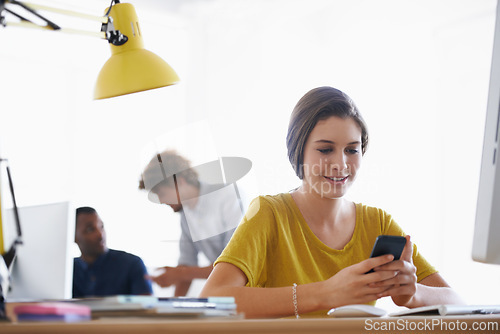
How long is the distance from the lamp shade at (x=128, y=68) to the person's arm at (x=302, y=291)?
546 mm

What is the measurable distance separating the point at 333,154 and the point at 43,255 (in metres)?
0.74

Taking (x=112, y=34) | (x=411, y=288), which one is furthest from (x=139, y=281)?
(x=411, y=288)

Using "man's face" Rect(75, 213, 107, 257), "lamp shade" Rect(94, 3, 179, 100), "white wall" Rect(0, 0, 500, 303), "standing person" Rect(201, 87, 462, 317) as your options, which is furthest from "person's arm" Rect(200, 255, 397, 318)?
"white wall" Rect(0, 0, 500, 303)

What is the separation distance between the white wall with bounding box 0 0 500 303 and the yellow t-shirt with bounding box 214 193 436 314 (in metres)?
1.59

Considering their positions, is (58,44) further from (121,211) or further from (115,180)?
(121,211)

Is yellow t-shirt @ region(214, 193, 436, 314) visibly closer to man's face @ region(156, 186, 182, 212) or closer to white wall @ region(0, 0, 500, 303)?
man's face @ region(156, 186, 182, 212)

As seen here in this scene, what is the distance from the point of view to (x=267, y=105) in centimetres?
329

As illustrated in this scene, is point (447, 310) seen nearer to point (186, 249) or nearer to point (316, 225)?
point (316, 225)

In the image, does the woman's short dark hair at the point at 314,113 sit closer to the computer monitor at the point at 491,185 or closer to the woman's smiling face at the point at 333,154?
the woman's smiling face at the point at 333,154

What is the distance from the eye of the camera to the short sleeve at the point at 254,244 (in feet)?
3.82

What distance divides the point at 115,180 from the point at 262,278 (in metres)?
2.01

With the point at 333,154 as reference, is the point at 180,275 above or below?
below

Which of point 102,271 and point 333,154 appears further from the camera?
point 102,271

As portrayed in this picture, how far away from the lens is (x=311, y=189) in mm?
1373
